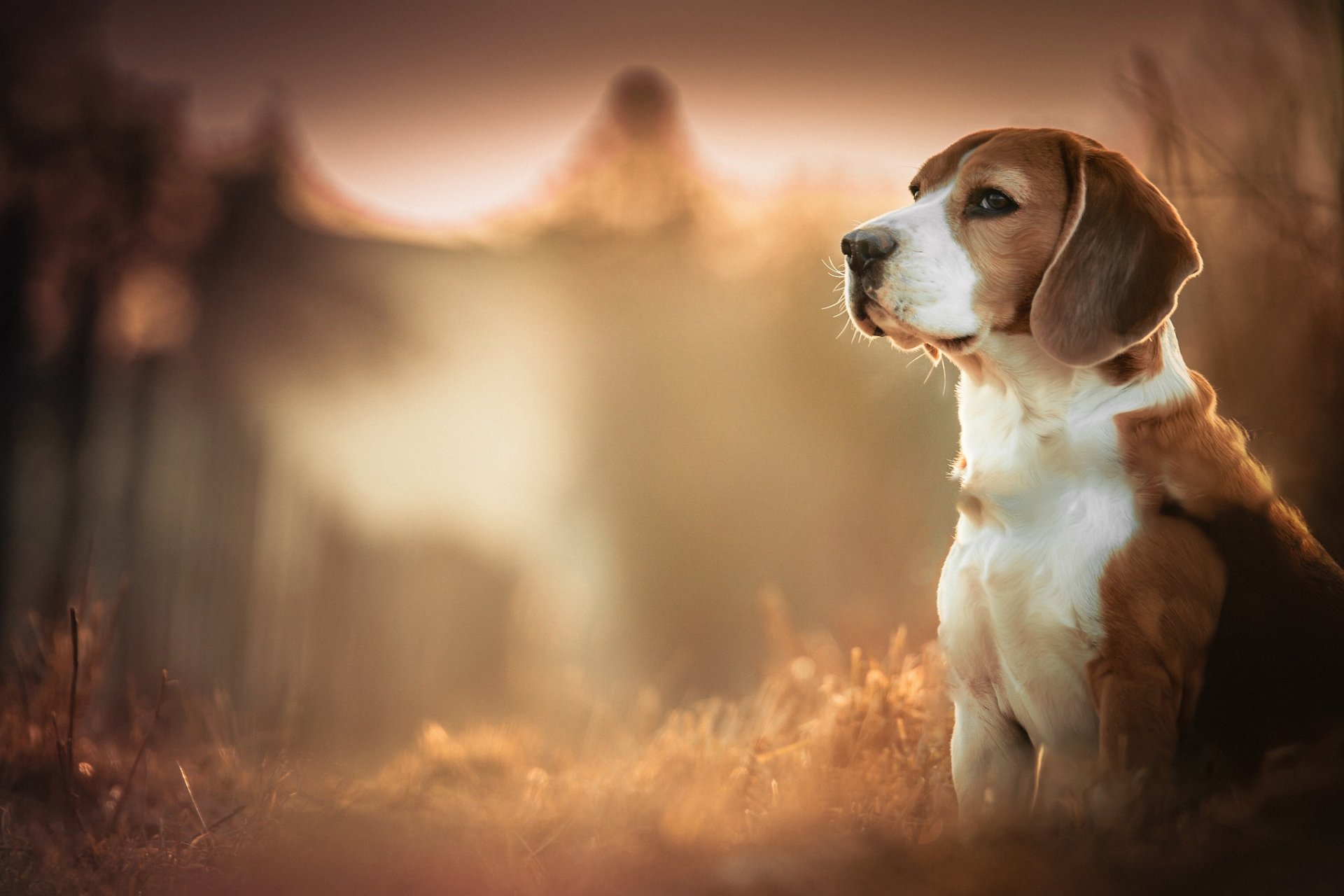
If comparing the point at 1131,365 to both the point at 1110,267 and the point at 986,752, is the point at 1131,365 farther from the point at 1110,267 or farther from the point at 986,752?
the point at 986,752

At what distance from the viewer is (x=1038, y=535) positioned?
65.2 inches

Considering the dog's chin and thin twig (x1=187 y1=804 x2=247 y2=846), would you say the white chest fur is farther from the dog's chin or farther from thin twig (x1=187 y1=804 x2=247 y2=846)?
thin twig (x1=187 y1=804 x2=247 y2=846)

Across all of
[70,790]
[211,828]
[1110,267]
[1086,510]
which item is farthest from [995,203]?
[70,790]

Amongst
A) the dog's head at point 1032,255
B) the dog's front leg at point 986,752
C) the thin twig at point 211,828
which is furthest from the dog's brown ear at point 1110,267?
the thin twig at point 211,828

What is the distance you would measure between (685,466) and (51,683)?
17.9 metres

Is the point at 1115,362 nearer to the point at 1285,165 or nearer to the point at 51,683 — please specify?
the point at 1285,165

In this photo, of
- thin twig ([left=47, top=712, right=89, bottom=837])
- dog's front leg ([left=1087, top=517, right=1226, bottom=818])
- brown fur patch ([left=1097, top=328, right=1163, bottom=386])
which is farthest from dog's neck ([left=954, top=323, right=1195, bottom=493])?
thin twig ([left=47, top=712, right=89, bottom=837])

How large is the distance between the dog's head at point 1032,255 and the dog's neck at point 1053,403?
0.07 m

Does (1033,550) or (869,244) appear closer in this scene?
(1033,550)

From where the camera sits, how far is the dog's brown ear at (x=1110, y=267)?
66.2 inches

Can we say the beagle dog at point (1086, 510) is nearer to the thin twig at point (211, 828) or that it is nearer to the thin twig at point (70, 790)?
the thin twig at point (211, 828)

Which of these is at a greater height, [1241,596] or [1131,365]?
[1131,365]

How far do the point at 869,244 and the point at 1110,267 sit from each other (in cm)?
49

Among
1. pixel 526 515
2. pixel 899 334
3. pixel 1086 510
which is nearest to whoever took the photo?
pixel 1086 510
